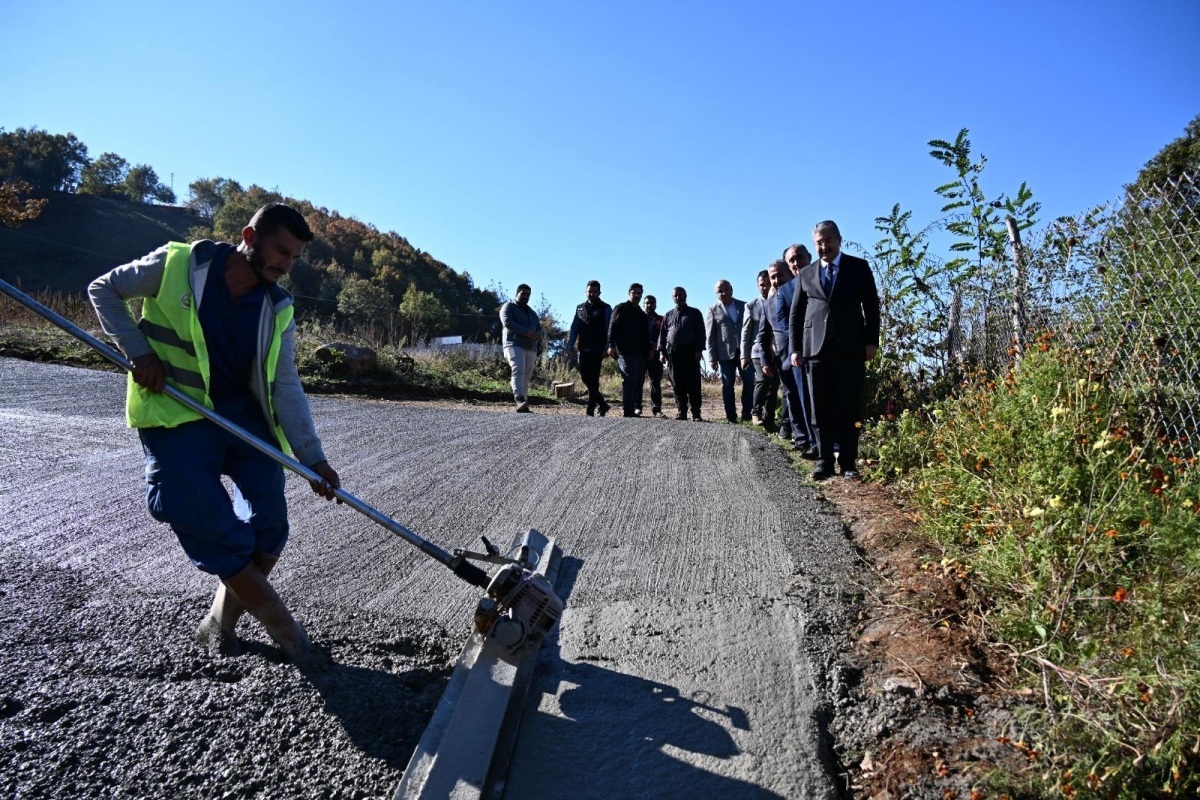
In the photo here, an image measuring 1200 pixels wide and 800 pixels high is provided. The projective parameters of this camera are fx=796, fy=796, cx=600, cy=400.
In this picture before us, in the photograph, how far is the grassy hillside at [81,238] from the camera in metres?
35.9

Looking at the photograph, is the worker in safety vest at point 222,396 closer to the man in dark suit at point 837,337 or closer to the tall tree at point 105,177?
the man in dark suit at point 837,337

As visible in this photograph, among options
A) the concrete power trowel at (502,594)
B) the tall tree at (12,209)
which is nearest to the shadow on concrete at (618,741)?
the concrete power trowel at (502,594)

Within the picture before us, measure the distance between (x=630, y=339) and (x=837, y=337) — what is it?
5301 millimetres

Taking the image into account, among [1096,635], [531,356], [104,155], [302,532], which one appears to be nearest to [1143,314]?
[1096,635]

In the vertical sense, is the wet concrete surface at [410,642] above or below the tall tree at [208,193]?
below

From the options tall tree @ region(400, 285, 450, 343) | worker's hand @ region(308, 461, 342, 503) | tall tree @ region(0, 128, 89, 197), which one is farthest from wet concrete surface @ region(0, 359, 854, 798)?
tall tree @ region(0, 128, 89, 197)

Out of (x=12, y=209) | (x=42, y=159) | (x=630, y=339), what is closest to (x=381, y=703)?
(x=630, y=339)

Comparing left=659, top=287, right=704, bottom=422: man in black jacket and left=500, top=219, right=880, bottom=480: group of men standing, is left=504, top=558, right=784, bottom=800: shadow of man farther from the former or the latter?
left=659, top=287, right=704, bottom=422: man in black jacket

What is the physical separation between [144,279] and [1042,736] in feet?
10.9

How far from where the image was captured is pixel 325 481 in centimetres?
309

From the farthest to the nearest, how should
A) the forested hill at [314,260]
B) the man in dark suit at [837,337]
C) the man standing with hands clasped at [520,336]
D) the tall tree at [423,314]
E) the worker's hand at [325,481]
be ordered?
the forested hill at [314,260] → the tall tree at [423,314] → the man standing with hands clasped at [520,336] → the man in dark suit at [837,337] → the worker's hand at [325,481]

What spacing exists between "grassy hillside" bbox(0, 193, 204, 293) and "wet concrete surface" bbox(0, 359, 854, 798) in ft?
113

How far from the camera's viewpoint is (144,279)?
2.92 m

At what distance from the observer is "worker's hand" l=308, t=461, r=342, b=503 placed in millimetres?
3045
